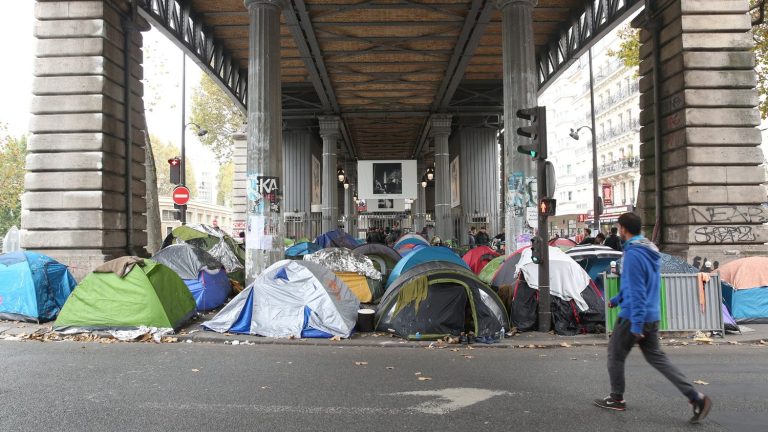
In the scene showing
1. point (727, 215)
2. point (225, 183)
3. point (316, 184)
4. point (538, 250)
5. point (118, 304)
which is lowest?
point (118, 304)

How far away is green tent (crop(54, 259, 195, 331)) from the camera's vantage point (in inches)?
402

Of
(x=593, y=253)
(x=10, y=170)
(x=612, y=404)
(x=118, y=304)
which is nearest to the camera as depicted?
(x=612, y=404)

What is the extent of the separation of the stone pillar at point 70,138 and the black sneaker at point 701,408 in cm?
1311

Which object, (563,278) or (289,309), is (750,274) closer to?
(563,278)

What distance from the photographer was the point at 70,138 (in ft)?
45.4

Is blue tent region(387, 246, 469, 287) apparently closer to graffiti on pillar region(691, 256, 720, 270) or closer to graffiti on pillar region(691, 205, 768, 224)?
graffiti on pillar region(691, 256, 720, 270)

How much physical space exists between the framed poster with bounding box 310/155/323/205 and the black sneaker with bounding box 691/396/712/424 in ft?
96.6

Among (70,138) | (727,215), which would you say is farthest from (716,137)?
(70,138)

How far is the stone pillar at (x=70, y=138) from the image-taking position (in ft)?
45.0

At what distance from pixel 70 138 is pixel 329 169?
20.3 meters

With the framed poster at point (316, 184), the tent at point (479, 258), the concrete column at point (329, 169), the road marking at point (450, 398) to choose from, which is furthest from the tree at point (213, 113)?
the road marking at point (450, 398)

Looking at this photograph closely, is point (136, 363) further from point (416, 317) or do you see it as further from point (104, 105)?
point (104, 105)

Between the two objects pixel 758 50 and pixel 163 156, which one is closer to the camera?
pixel 758 50

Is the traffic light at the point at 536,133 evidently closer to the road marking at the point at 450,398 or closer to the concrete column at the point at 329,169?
the road marking at the point at 450,398
